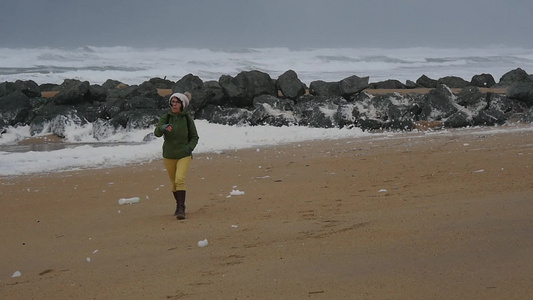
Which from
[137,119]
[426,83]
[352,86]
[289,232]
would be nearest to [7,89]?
[137,119]

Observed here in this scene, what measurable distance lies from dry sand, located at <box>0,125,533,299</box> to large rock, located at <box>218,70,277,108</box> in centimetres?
1086

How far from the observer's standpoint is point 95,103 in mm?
24250

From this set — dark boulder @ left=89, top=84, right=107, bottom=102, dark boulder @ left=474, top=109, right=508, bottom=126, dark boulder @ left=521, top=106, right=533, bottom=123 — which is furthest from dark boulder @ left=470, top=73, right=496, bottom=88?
dark boulder @ left=89, top=84, right=107, bottom=102

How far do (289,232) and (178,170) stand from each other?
210 centimetres

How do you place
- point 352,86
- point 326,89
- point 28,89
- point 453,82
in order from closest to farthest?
point 352,86
point 326,89
point 28,89
point 453,82

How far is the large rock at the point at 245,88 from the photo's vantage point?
22.7 m

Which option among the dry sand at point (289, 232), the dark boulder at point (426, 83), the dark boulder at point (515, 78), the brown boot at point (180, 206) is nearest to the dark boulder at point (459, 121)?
the dry sand at point (289, 232)

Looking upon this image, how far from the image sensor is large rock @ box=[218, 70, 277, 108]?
22719 millimetres

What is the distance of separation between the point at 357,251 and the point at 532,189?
114 inches

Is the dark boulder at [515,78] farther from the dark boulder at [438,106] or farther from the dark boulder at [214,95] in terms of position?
the dark boulder at [214,95]

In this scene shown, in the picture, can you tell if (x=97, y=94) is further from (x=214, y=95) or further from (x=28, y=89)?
(x=214, y=95)

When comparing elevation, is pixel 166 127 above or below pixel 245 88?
above

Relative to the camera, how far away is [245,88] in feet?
75.4

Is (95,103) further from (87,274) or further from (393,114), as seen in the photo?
(87,274)
